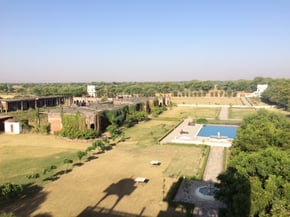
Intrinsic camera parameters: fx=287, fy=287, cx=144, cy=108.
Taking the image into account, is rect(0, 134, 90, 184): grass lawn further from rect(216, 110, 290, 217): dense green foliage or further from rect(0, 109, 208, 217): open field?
rect(216, 110, 290, 217): dense green foliage

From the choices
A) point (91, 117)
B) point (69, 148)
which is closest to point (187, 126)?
point (91, 117)

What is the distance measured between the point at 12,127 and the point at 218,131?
100 feet

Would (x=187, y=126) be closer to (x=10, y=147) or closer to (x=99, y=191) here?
(x=10, y=147)

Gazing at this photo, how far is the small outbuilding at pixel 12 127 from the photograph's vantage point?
40.6 m

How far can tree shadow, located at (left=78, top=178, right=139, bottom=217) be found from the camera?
16.0 metres

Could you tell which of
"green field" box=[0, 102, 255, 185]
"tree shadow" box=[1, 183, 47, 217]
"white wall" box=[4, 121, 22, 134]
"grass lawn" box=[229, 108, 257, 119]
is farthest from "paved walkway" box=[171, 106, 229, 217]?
"grass lawn" box=[229, 108, 257, 119]

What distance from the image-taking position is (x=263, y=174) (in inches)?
496

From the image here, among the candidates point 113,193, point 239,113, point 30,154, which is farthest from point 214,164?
point 239,113

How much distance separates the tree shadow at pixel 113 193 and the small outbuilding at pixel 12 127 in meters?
25.2

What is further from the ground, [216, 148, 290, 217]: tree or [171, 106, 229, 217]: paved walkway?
[216, 148, 290, 217]: tree

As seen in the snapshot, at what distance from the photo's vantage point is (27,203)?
1758cm

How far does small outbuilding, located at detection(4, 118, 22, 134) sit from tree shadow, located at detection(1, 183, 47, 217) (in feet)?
74.0

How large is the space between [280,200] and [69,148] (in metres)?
24.5

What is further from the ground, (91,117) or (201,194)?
(91,117)
